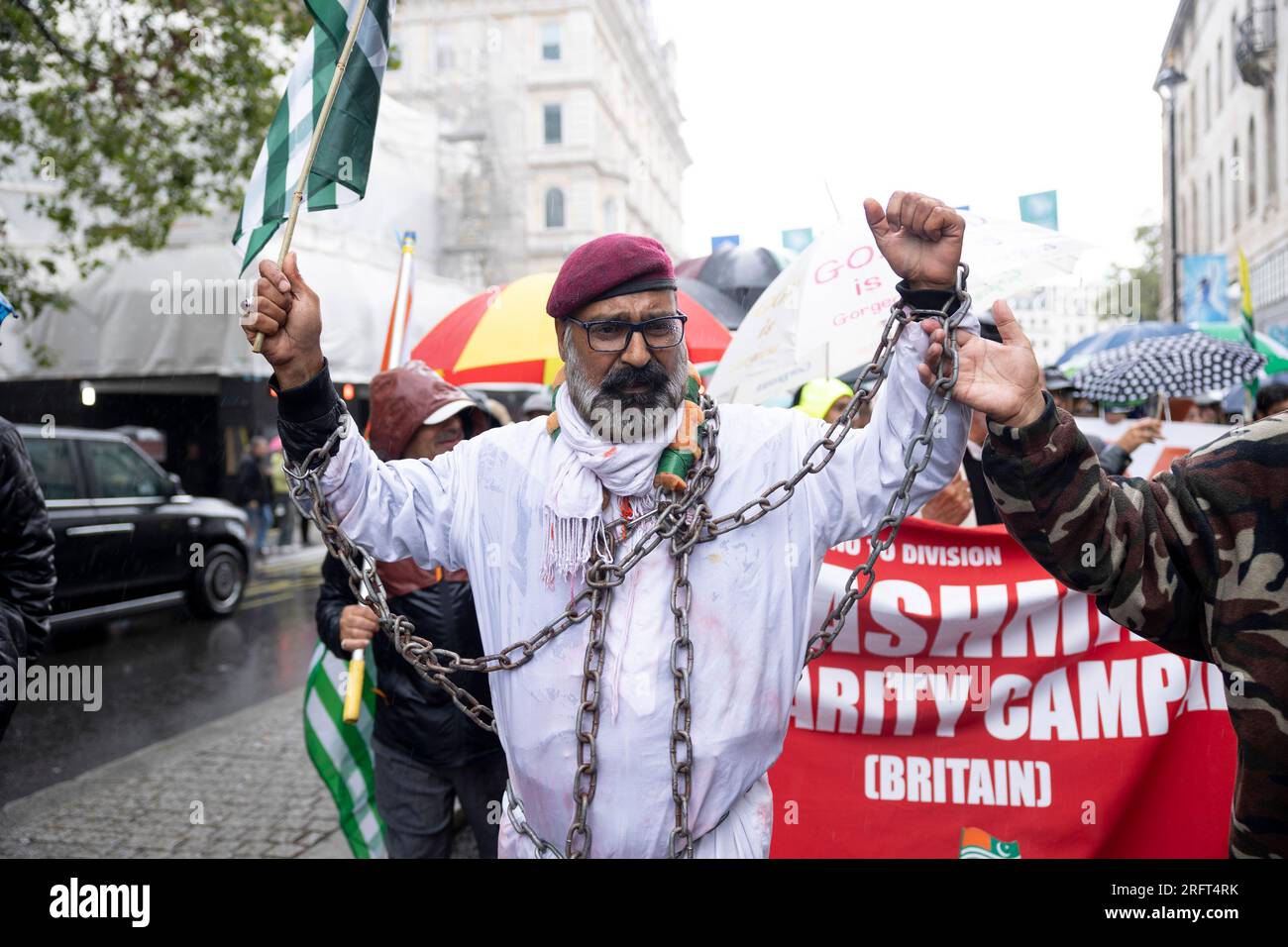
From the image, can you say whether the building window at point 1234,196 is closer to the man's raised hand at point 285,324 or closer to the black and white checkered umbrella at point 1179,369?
the black and white checkered umbrella at point 1179,369

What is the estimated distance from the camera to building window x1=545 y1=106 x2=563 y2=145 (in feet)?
142

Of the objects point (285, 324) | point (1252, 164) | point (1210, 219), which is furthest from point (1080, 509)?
point (1210, 219)

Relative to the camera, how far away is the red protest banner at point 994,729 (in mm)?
3312

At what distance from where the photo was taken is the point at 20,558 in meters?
2.79

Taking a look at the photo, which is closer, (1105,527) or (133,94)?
(1105,527)

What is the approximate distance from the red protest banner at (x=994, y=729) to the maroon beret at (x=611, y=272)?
187 centimetres

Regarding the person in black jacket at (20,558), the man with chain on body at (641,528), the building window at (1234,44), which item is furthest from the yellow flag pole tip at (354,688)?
the building window at (1234,44)

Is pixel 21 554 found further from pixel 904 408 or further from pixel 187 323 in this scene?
pixel 187 323

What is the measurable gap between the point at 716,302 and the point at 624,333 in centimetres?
479

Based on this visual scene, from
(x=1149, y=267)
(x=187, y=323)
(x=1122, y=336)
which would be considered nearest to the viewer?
(x=1122, y=336)

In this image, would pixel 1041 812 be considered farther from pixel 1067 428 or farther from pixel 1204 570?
pixel 1067 428

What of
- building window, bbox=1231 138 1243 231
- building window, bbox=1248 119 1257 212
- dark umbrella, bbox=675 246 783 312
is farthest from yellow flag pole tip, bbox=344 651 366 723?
building window, bbox=1231 138 1243 231

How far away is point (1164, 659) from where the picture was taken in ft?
11.1

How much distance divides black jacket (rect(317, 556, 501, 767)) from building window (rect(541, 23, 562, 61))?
4280cm
